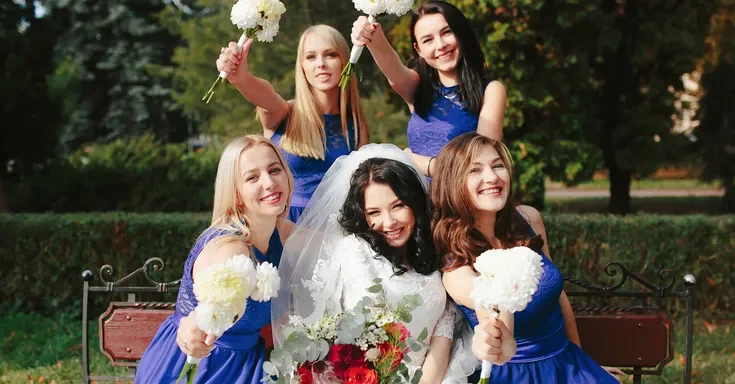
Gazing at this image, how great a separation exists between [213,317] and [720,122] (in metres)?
13.7

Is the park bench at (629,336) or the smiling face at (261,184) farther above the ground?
the smiling face at (261,184)

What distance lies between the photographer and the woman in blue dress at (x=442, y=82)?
371 centimetres

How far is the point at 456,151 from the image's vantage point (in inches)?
123

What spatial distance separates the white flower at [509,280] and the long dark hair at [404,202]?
2.85 ft

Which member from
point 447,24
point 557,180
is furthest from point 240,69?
point 557,180

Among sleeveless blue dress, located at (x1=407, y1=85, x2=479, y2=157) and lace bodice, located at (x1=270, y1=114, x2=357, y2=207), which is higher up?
sleeveless blue dress, located at (x1=407, y1=85, x2=479, y2=157)

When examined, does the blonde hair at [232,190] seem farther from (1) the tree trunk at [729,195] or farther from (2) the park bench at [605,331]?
(1) the tree trunk at [729,195]

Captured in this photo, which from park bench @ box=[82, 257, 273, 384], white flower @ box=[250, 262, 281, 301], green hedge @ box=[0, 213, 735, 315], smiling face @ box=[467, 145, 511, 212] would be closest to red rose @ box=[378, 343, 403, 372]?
white flower @ box=[250, 262, 281, 301]

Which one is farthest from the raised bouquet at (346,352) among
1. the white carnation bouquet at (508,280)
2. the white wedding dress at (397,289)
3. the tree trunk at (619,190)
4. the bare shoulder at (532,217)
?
the tree trunk at (619,190)

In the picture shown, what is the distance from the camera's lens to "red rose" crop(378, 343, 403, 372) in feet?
7.48

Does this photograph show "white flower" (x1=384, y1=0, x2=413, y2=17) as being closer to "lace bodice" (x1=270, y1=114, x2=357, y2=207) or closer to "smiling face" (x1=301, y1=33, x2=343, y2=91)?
"smiling face" (x1=301, y1=33, x2=343, y2=91)

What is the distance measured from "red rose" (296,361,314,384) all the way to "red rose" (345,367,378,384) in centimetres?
12

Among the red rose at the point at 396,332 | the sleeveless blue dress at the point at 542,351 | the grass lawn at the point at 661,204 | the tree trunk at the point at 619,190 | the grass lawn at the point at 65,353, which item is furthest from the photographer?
the grass lawn at the point at 661,204

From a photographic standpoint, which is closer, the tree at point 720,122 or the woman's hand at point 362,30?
the woman's hand at point 362,30
